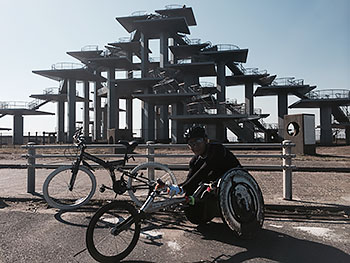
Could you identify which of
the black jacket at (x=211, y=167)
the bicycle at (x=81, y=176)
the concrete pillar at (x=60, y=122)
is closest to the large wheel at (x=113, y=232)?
the black jacket at (x=211, y=167)

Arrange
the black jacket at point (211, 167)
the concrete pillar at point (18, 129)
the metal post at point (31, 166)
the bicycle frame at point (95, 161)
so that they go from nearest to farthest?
the black jacket at point (211, 167) < the bicycle frame at point (95, 161) < the metal post at point (31, 166) < the concrete pillar at point (18, 129)

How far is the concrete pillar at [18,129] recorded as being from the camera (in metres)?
49.9

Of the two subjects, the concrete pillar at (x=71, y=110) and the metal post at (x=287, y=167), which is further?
the concrete pillar at (x=71, y=110)

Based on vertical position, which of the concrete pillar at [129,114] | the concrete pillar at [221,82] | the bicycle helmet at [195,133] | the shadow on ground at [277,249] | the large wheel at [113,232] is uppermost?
the concrete pillar at [221,82]

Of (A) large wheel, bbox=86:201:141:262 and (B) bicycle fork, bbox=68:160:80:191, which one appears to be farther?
(B) bicycle fork, bbox=68:160:80:191

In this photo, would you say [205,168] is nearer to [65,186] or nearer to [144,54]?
[65,186]

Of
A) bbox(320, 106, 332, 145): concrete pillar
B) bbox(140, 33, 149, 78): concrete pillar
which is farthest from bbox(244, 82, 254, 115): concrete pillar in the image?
bbox(140, 33, 149, 78): concrete pillar

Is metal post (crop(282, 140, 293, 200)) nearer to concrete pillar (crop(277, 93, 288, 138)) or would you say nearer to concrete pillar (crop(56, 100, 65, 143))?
concrete pillar (crop(277, 93, 288, 138))

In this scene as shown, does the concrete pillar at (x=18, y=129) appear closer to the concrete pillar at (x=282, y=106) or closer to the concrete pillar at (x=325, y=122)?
the concrete pillar at (x=282, y=106)

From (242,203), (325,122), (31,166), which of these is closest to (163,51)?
(325,122)

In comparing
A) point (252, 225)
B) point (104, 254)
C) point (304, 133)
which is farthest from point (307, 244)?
point (304, 133)

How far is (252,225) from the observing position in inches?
137

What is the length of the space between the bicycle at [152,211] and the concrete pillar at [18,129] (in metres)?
54.7

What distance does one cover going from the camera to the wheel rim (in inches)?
135
